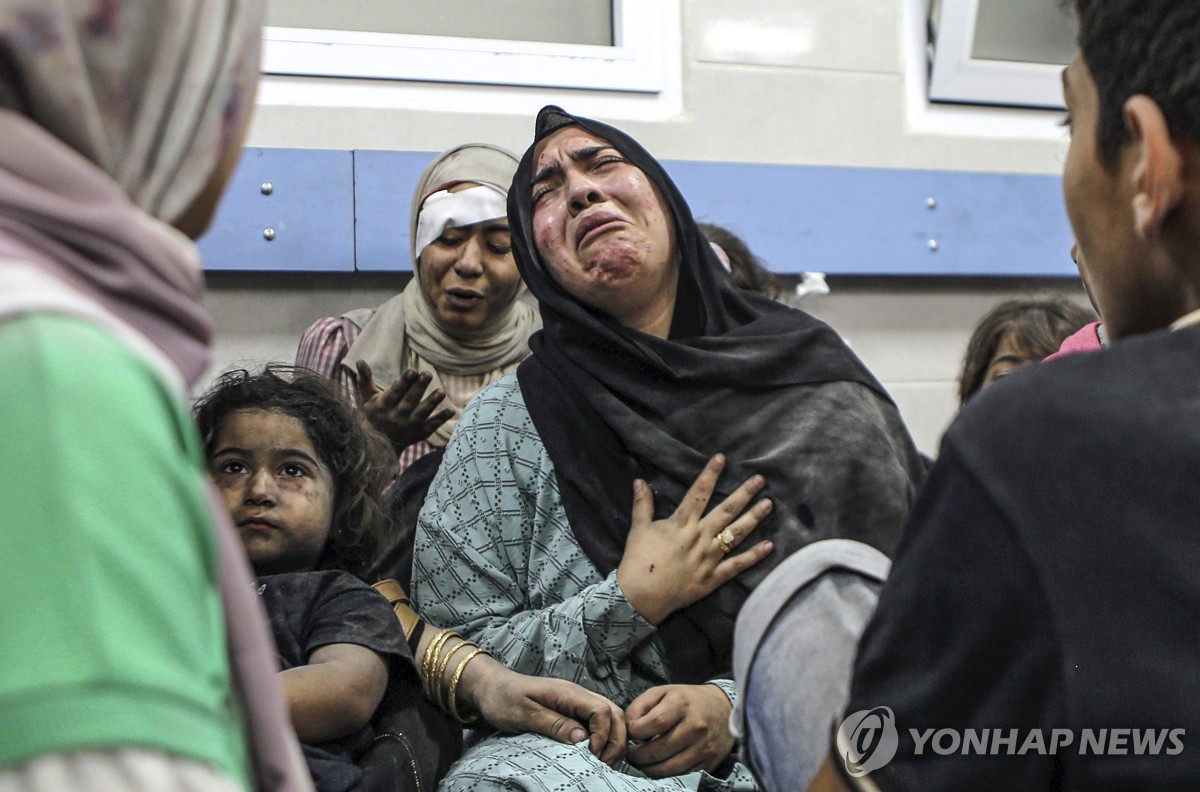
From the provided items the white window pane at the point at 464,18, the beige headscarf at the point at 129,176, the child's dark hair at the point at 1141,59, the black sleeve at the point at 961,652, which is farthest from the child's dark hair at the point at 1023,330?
the beige headscarf at the point at 129,176

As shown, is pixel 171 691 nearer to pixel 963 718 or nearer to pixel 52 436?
pixel 52 436

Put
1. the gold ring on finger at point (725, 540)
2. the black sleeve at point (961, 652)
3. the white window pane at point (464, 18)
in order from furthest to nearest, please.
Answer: the white window pane at point (464, 18), the gold ring on finger at point (725, 540), the black sleeve at point (961, 652)

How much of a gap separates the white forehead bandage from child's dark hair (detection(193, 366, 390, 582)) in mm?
824

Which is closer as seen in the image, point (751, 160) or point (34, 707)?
point (34, 707)

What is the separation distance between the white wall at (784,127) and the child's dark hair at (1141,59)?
265cm

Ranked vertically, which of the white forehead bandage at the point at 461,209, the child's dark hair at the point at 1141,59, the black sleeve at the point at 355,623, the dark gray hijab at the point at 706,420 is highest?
the child's dark hair at the point at 1141,59

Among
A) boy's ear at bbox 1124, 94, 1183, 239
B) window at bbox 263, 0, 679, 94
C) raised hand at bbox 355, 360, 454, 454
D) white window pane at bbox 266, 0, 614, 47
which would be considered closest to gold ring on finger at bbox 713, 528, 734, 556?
raised hand at bbox 355, 360, 454, 454

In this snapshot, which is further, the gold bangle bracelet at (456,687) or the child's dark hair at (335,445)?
the child's dark hair at (335,445)

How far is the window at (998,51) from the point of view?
390 cm

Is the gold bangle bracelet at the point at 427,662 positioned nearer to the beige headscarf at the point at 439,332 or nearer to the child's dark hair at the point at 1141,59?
the beige headscarf at the point at 439,332

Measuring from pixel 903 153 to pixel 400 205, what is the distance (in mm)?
1639

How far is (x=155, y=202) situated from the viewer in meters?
0.74

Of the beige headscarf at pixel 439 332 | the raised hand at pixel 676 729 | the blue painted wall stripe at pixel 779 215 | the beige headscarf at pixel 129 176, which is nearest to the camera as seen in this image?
the beige headscarf at pixel 129 176

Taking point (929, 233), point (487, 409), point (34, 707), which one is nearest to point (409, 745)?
point (487, 409)
